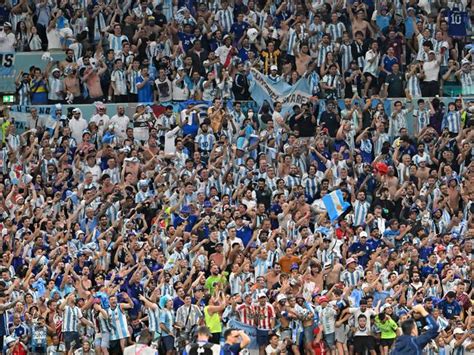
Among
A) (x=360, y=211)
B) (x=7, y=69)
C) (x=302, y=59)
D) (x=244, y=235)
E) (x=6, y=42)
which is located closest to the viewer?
(x=244, y=235)

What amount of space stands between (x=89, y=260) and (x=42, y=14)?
31.2ft

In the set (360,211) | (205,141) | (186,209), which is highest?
(205,141)

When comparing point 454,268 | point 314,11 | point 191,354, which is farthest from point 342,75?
point 191,354

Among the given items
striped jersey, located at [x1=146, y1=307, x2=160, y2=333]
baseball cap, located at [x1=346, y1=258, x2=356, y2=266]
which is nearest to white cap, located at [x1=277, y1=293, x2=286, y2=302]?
baseball cap, located at [x1=346, y1=258, x2=356, y2=266]

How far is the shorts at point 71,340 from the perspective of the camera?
30.2 m

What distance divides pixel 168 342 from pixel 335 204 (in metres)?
5.22

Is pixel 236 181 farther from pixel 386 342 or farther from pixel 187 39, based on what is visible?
pixel 386 342

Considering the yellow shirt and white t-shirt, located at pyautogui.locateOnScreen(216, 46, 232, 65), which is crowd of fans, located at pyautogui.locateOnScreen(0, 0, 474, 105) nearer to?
white t-shirt, located at pyautogui.locateOnScreen(216, 46, 232, 65)

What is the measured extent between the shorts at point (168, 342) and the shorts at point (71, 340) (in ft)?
4.69

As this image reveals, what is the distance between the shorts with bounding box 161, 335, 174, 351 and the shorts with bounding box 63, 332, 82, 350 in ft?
4.69

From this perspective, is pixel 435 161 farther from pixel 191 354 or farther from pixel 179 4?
pixel 191 354

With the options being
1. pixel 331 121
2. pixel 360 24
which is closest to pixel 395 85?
pixel 331 121

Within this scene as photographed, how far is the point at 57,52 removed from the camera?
38.8 metres

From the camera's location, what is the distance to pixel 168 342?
3042 centimetres
